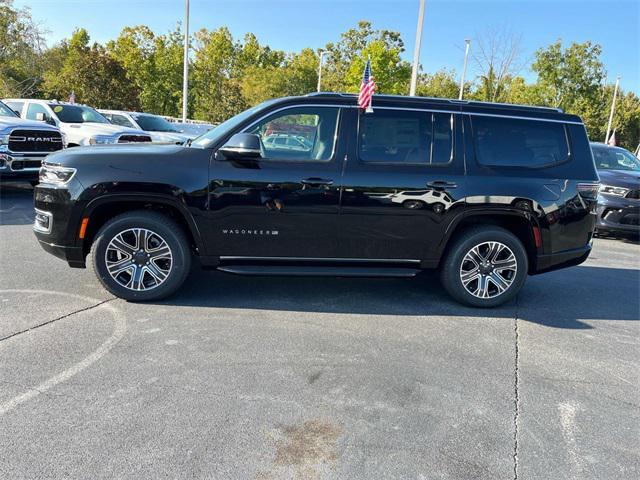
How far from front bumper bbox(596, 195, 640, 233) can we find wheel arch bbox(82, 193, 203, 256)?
25.9 ft

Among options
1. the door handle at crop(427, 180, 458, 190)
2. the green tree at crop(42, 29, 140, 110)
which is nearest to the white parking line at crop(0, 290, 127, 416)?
the door handle at crop(427, 180, 458, 190)

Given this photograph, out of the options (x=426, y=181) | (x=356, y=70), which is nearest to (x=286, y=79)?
(x=356, y=70)

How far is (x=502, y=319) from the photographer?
184 inches

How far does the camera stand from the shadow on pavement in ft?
15.3

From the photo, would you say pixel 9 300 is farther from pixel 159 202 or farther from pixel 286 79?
pixel 286 79

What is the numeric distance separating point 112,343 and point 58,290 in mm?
1458

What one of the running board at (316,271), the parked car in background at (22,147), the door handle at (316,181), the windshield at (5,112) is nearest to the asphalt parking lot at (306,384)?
the running board at (316,271)

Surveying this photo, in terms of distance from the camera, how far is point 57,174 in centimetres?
430

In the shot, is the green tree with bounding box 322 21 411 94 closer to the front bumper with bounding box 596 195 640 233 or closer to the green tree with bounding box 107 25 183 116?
the green tree with bounding box 107 25 183 116

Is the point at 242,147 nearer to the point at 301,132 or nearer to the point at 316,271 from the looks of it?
the point at 301,132

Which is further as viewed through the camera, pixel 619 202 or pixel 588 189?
pixel 619 202

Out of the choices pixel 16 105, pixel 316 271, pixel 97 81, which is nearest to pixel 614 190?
pixel 316 271

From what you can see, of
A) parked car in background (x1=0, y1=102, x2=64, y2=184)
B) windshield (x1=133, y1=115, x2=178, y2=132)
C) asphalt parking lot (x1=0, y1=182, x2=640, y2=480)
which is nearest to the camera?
asphalt parking lot (x1=0, y1=182, x2=640, y2=480)

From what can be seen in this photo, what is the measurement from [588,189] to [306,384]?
353 centimetres
